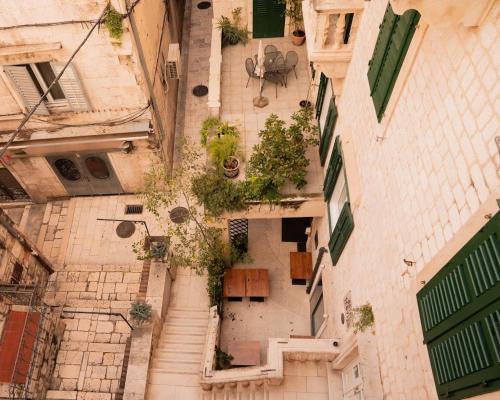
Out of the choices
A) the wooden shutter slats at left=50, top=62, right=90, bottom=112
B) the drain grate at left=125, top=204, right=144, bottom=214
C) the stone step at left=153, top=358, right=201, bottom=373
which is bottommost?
the stone step at left=153, top=358, right=201, bottom=373

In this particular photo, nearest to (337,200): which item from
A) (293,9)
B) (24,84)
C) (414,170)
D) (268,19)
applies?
(414,170)

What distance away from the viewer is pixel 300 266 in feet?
51.0

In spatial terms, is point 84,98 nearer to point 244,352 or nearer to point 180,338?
point 180,338

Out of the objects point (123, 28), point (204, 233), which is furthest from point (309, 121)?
point (123, 28)

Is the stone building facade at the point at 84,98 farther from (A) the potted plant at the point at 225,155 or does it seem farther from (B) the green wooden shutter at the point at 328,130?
(B) the green wooden shutter at the point at 328,130

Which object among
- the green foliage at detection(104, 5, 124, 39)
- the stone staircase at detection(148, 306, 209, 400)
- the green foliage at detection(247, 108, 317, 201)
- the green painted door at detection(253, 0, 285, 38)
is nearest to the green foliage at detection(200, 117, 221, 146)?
the green foliage at detection(247, 108, 317, 201)

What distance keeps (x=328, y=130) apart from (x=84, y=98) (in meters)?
8.03

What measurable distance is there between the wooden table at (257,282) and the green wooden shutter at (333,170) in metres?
4.66

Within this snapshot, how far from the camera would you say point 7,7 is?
1095 centimetres

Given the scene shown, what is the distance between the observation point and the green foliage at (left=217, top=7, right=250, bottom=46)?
52.5 feet

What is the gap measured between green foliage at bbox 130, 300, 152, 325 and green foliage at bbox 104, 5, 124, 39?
812cm

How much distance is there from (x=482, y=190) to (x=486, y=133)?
0.61m

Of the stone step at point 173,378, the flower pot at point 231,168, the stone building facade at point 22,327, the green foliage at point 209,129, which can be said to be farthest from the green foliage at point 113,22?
the stone step at point 173,378

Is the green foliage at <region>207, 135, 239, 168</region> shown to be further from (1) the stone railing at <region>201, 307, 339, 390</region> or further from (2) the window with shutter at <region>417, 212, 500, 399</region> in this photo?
(2) the window with shutter at <region>417, 212, 500, 399</region>
